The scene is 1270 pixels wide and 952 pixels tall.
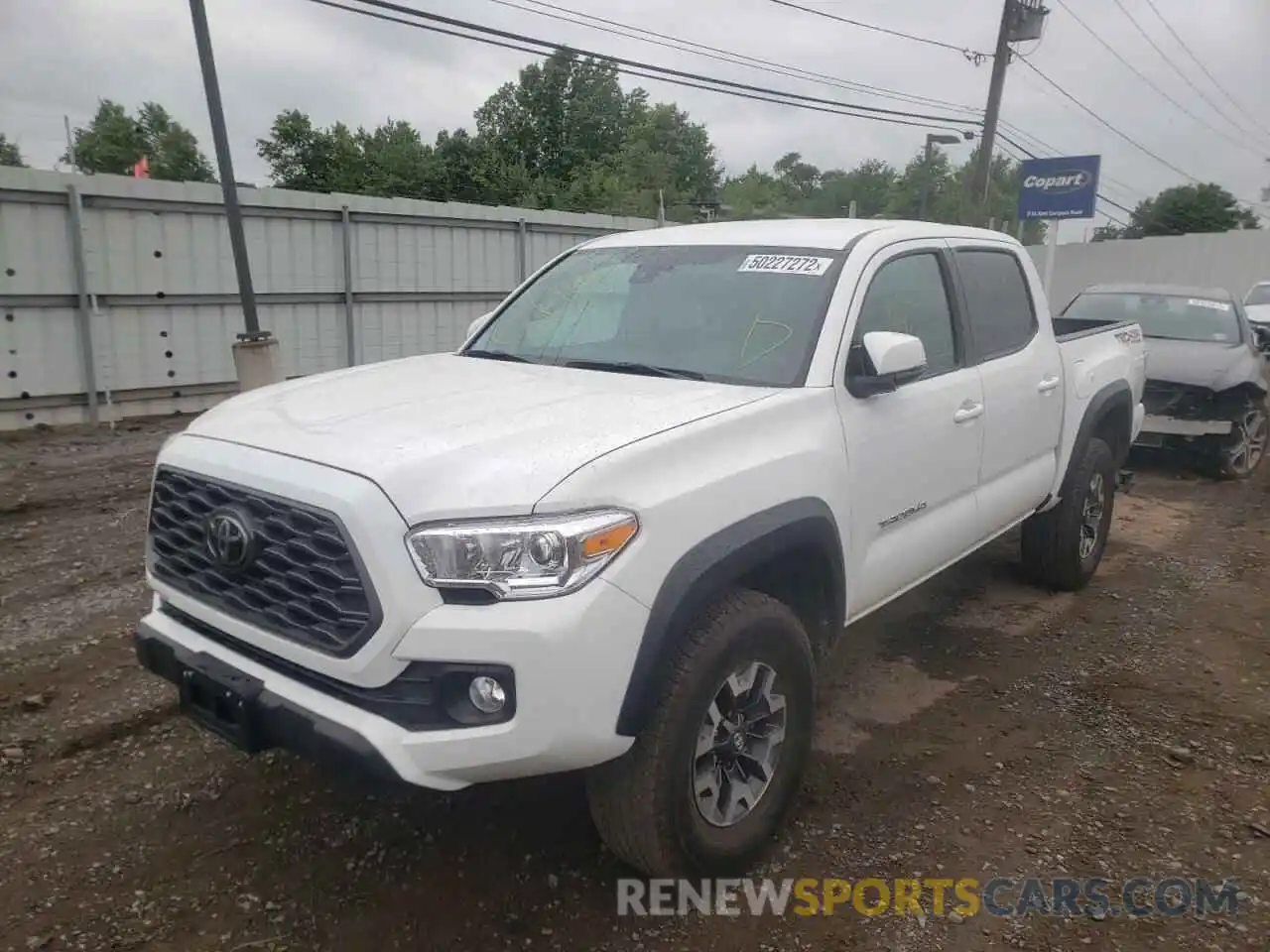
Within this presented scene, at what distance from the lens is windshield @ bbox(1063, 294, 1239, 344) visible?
891 cm

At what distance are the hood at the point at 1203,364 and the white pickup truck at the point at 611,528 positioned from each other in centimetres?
536

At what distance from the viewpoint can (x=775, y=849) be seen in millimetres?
3023

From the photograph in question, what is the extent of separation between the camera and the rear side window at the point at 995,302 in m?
4.18

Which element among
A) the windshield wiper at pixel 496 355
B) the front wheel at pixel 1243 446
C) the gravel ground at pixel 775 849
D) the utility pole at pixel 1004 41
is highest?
the utility pole at pixel 1004 41

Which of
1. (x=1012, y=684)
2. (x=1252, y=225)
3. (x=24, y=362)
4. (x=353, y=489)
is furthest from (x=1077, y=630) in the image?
(x=1252, y=225)

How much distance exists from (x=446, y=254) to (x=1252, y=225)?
4580cm

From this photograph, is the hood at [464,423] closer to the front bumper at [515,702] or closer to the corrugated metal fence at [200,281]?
the front bumper at [515,702]

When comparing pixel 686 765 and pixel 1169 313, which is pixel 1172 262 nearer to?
pixel 1169 313

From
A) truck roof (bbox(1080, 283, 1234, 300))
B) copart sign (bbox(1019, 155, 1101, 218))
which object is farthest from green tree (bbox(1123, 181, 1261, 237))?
truck roof (bbox(1080, 283, 1234, 300))

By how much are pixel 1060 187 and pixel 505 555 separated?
15.4 m

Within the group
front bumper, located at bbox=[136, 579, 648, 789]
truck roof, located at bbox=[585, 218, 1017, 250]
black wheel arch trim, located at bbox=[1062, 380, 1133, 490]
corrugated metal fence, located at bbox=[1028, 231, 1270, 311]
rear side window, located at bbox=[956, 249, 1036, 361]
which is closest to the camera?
front bumper, located at bbox=[136, 579, 648, 789]

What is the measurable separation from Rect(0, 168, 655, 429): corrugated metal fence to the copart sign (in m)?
8.43

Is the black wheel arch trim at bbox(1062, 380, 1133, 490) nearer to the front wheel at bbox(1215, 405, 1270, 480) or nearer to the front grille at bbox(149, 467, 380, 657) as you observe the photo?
the front wheel at bbox(1215, 405, 1270, 480)

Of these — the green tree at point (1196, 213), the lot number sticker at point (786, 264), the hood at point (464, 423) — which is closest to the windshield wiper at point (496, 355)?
the hood at point (464, 423)
